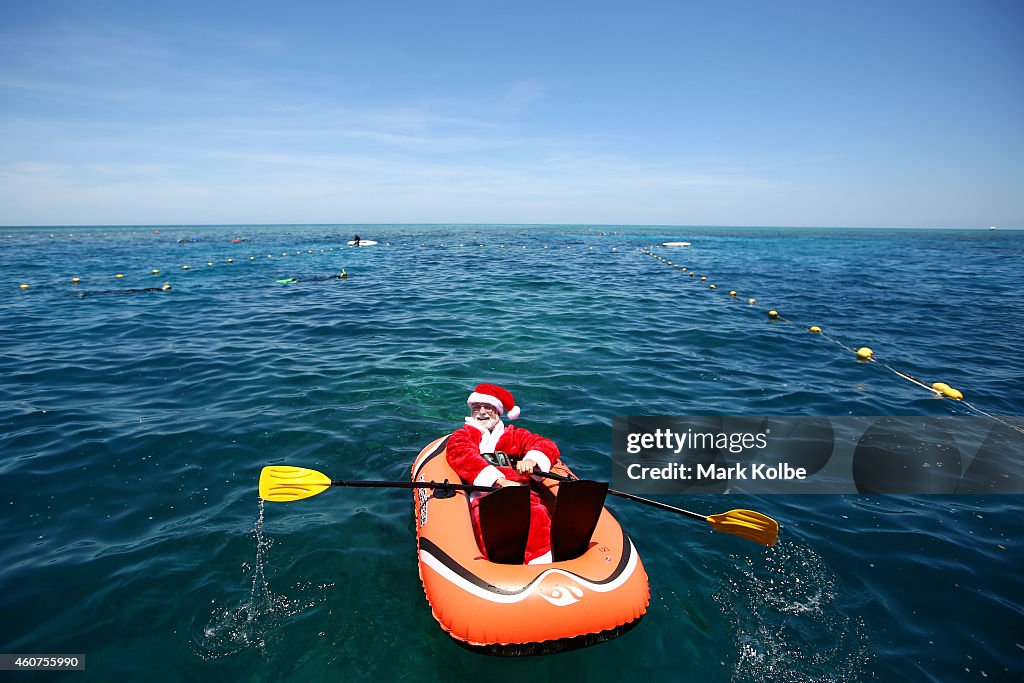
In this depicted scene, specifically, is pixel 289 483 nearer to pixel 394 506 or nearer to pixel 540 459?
pixel 394 506

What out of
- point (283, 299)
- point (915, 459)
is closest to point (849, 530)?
point (915, 459)

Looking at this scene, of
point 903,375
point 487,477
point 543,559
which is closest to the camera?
point 543,559

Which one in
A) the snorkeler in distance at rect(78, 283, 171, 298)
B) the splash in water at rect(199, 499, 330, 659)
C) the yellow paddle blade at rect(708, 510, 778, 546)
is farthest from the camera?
the snorkeler in distance at rect(78, 283, 171, 298)

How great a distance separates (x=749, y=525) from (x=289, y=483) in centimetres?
534

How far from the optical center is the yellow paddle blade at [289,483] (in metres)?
5.33

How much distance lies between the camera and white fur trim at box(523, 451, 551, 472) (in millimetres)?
5551

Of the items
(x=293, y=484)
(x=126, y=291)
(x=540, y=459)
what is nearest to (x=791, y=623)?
(x=540, y=459)

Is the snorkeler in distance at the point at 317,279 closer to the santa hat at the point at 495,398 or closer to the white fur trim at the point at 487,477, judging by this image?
the santa hat at the point at 495,398

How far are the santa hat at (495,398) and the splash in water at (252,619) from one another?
2.74 m

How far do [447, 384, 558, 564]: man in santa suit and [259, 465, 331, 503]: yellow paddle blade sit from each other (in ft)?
5.23

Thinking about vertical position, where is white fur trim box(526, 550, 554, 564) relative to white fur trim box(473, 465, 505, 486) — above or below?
below

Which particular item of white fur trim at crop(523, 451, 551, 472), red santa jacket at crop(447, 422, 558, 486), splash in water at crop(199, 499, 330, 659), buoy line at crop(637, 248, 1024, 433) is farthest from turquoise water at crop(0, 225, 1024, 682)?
white fur trim at crop(523, 451, 551, 472)

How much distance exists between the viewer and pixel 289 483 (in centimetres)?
546

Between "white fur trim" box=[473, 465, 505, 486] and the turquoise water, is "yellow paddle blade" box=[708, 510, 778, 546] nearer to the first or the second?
the turquoise water
